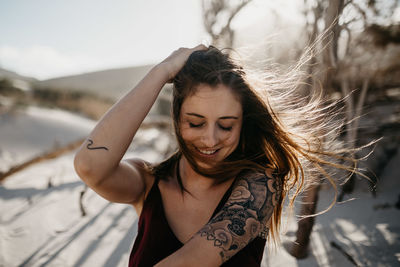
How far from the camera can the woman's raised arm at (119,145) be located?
1.27m

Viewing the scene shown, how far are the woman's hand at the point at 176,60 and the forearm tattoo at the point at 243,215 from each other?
0.79m

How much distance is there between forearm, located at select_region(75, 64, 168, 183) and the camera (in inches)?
49.7

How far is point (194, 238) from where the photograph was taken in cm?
117

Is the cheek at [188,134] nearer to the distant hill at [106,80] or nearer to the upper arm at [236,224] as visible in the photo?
the upper arm at [236,224]

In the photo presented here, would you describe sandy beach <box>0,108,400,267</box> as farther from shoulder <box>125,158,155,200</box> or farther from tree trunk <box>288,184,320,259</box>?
shoulder <box>125,158,155,200</box>

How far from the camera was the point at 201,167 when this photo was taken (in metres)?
1.67

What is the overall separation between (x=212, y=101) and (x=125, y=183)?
0.70 meters

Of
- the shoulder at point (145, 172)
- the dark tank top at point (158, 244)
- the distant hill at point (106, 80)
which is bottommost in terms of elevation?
the dark tank top at point (158, 244)

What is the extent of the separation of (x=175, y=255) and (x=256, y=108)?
101 cm

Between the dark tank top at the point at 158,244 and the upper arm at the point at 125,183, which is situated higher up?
the upper arm at the point at 125,183

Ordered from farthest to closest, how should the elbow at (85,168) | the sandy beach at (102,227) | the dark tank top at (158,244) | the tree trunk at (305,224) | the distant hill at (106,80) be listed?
the distant hill at (106,80)
the sandy beach at (102,227)
the tree trunk at (305,224)
the dark tank top at (158,244)
the elbow at (85,168)

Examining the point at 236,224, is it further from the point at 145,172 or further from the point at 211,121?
the point at 145,172

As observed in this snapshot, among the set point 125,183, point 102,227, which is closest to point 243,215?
point 125,183

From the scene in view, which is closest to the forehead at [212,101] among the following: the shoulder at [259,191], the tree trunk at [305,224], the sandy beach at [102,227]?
the shoulder at [259,191]
